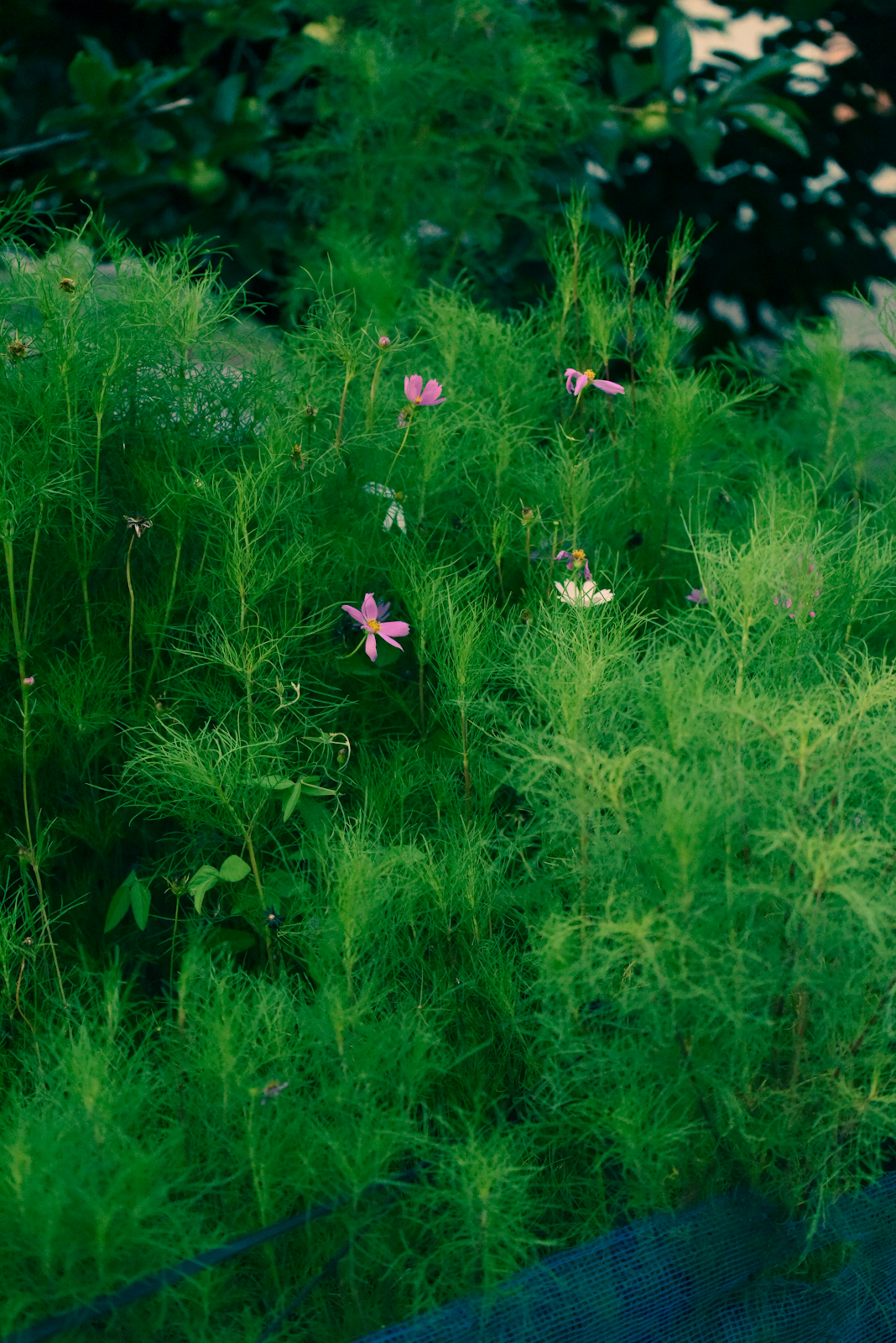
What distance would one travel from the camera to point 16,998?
940mm

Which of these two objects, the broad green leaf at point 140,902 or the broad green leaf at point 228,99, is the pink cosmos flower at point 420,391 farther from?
the broad green leaf at point 228,99

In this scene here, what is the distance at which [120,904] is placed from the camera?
0.98 m

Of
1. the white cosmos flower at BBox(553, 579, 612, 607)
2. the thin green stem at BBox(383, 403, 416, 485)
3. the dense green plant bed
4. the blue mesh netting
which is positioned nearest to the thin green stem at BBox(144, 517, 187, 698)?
the dense green plant bed

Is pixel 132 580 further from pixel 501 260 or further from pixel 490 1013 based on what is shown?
pixel 501 260

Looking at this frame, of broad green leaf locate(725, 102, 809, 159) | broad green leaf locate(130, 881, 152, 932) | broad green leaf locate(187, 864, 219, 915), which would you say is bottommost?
broad green leaf locate(130, 881, 152, 932)

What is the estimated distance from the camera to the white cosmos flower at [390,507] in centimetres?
117

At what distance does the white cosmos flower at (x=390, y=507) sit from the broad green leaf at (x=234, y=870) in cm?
35

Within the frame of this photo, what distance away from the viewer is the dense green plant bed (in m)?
0.78

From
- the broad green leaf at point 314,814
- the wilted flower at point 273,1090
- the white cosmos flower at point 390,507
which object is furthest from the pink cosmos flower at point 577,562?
the wilted flower at point 273,1090

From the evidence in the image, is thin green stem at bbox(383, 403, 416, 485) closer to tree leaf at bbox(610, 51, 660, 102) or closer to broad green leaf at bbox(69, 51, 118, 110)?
broad green leaf at bbox(69, 51, 118, 110)

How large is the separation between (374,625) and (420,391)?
0.25m

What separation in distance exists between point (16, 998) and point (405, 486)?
0.62m

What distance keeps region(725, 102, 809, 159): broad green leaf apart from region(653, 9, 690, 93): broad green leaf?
4.4 inches

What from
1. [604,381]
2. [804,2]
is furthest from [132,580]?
[804,2]
